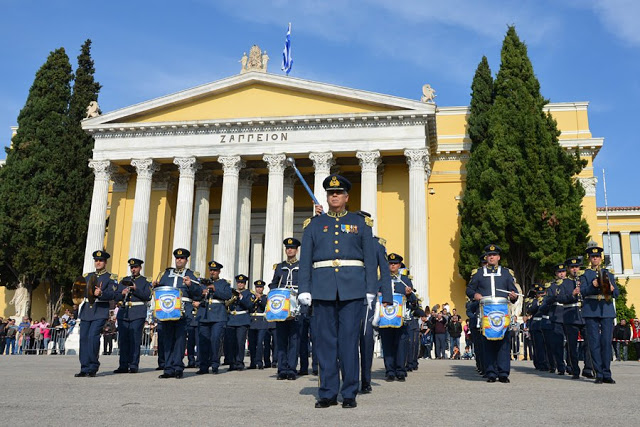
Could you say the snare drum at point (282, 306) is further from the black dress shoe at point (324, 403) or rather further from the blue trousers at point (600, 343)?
the blue trousers at point (600, 343)

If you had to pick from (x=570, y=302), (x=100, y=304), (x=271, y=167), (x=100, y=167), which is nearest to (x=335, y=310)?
(x=100, y=304)

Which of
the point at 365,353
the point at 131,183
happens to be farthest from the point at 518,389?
the point at 131,183

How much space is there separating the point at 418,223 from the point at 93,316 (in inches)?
749

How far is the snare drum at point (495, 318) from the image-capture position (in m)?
9.47

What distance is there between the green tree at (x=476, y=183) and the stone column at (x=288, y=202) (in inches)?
336

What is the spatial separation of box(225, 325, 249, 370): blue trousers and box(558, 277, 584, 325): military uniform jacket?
692 centimetres

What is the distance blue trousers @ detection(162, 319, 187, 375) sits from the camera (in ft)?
33.5

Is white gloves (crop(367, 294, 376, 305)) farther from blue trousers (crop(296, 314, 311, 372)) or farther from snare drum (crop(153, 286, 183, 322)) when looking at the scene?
blue trousers (crop(296, 314, 311, 372))

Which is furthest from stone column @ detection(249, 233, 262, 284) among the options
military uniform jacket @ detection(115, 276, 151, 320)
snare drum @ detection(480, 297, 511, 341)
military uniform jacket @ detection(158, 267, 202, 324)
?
→ snare drum @ detection(480, 297, 511, 341)

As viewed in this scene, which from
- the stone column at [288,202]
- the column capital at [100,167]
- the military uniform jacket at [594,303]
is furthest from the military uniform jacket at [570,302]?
the column capital at [100,167]

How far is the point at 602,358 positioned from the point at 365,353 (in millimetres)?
4593

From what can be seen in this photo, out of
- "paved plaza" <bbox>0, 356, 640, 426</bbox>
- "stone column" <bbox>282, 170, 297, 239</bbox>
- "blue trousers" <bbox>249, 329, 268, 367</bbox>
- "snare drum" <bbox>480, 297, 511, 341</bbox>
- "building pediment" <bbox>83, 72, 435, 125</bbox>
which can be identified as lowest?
"paved plaza" <bbox>0, 356, 640, 426</bbox>

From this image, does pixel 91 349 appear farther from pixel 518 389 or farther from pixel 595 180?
pixel 595 180

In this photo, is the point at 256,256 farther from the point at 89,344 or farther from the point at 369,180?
the point at 89,344
